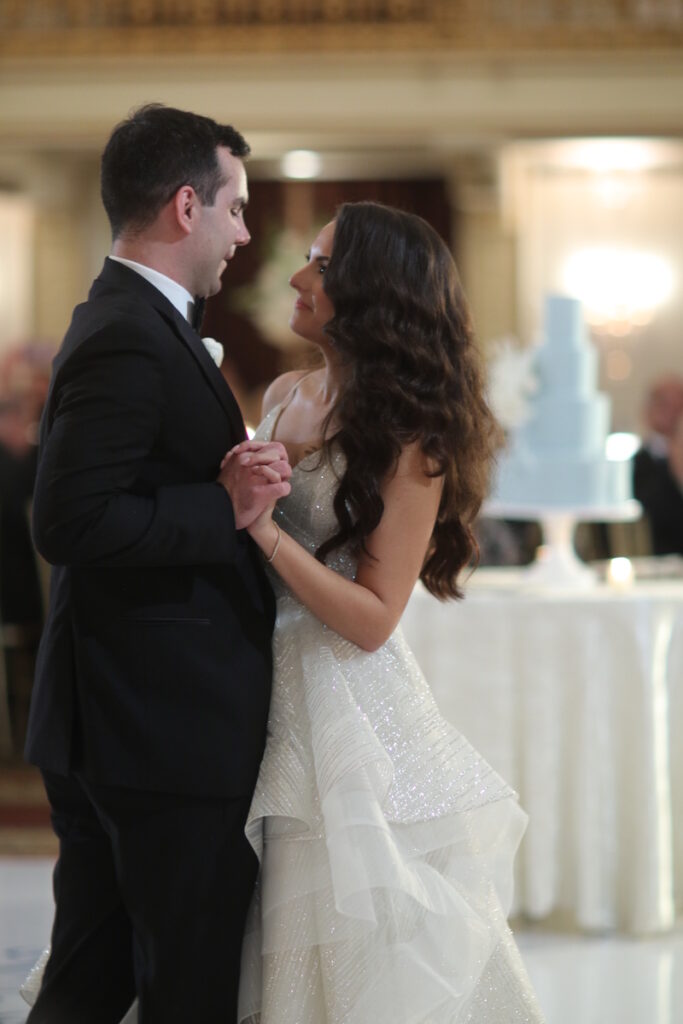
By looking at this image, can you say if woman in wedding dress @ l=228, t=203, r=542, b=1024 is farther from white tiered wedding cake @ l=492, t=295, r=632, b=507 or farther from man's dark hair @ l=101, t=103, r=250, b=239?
white tiered wedding cake @ l=492, t=295, r=632, b=507

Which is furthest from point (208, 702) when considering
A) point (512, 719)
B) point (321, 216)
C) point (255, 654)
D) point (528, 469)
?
point (321, 216)

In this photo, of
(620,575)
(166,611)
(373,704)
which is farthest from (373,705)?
(620,575)

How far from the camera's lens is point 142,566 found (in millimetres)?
2189

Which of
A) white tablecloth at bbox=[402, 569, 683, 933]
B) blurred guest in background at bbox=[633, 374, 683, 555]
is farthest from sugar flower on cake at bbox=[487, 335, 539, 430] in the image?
blurred guest in background at bbox=[633, 374, 683, 555]

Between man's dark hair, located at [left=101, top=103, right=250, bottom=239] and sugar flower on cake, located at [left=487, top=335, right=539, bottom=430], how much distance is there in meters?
2.60

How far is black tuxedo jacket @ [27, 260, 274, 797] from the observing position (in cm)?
207

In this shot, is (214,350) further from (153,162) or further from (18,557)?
(18,557)

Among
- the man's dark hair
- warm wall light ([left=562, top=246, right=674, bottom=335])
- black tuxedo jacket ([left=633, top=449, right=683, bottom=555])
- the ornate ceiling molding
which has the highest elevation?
the ornate ceiling molding

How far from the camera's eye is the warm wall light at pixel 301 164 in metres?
9.79

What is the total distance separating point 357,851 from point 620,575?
2689mm

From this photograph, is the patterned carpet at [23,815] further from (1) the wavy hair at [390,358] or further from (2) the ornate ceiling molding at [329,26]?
(2) the ornate ceiling molding at [329,26]

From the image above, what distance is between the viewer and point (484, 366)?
2.63 metres

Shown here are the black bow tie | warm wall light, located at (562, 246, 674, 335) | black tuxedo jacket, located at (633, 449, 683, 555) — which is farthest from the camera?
warm wall light, located at (562, 246, 674, 335)

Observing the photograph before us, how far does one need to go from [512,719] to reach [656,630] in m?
0.54
